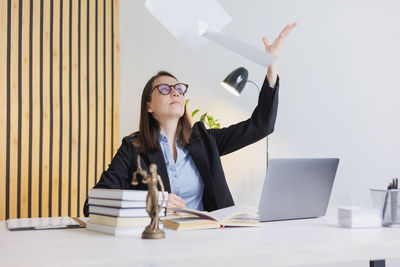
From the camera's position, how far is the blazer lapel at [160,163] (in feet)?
6.92

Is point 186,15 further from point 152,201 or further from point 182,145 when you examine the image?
point 182,145

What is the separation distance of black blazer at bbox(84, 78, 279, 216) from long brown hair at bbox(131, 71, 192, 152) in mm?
36

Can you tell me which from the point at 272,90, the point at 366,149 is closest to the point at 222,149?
the point at 272,90

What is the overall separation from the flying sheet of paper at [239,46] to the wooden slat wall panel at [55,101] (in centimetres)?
230

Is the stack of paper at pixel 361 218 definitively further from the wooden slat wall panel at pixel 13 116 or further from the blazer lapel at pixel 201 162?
the wooden slat wall panel at pixel 13 116

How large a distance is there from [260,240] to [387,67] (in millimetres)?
3073

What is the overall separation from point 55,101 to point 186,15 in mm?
2289

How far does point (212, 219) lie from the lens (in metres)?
1.46

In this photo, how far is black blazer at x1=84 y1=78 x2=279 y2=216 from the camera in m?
2.12

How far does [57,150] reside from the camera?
135 inches

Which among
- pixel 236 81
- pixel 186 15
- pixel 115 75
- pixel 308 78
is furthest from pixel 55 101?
pixel 186 15

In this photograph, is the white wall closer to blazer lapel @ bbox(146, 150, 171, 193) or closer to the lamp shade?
the lamp shade

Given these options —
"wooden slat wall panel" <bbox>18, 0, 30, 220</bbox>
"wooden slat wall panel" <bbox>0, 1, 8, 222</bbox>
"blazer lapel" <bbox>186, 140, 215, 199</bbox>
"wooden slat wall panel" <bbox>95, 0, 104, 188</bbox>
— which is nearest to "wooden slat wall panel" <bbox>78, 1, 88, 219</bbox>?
"wooden slat wall panel" <bbox>95, 0, 104, 188</bbox>

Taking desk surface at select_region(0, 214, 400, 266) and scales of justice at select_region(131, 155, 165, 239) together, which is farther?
scales of justice at select_region(131, 155, 165, 239)
